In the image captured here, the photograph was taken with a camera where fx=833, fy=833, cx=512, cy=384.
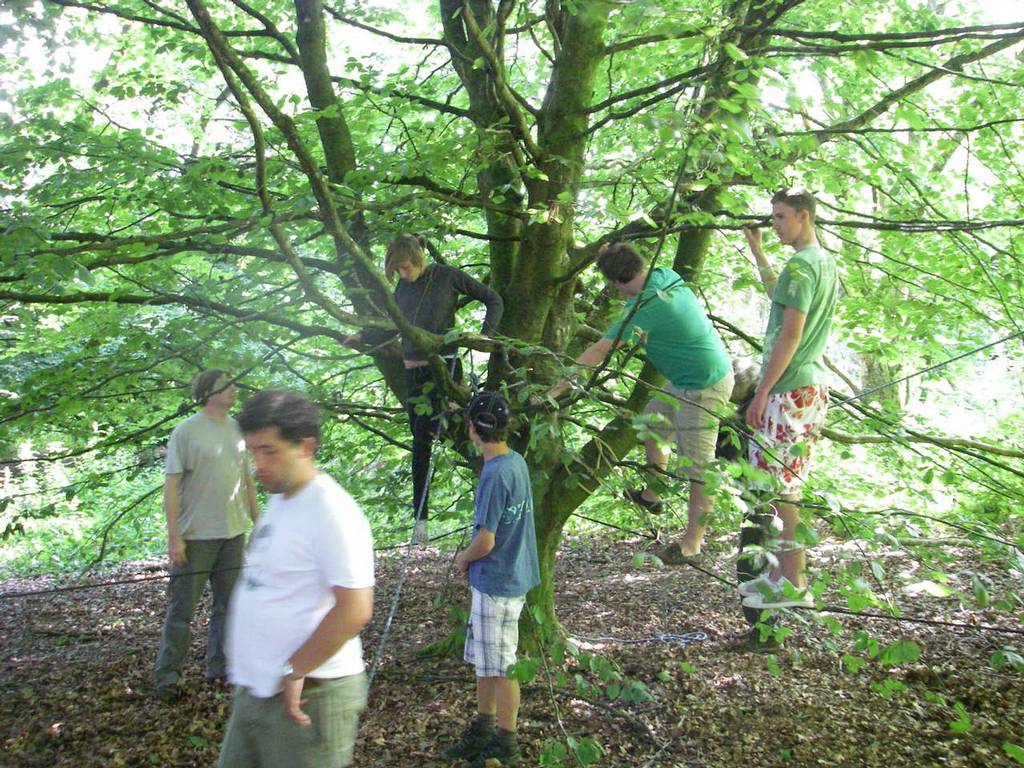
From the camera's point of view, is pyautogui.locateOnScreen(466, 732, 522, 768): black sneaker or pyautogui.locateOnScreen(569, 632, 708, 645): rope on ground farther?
pyautogui.locateOnScreen(569, 632, 708, 645): rope on ground

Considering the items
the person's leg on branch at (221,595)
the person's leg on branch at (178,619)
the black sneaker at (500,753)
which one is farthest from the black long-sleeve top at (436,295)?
the black sneaker at (500,753)

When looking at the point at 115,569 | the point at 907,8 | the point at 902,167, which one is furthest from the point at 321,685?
the point at 115,569

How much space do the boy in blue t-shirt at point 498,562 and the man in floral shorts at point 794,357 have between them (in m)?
1.07

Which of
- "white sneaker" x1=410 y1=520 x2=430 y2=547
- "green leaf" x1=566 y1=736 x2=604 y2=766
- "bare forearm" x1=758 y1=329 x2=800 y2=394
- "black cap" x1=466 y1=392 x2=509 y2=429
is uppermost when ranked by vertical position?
"bare forearm" x1=758 y1=329 x2=800 y2=394

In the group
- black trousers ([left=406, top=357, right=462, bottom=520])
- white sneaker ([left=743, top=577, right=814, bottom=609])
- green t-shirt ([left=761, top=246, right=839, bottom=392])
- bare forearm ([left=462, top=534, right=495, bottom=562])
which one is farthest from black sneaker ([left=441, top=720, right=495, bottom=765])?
green t-shirt ([left=761, top=246, right=839, bottom=392])

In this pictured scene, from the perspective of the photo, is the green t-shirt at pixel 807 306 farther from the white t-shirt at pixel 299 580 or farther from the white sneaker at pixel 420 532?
the white t-shirt at pixel 299 580

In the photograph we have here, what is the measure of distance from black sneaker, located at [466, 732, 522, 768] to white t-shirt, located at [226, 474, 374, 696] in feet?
5.85

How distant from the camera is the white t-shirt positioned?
2.03 m

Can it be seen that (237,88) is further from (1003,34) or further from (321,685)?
(1003,34)

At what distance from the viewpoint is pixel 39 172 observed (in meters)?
5.61

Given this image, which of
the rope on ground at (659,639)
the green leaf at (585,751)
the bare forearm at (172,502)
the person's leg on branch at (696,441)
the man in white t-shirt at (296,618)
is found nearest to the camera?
the man in white t-shirt at (296,618)

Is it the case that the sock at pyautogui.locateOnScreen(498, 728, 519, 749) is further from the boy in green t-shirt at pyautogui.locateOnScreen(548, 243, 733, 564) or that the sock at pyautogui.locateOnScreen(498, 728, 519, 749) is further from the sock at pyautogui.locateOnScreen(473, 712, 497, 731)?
the boy in green t-shirt at pyautogui.locateOnScreen(548, 243, 733, 564)

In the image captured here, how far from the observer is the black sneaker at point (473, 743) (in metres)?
3.72

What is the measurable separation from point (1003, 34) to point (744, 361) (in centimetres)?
215
